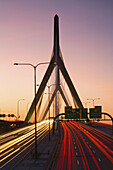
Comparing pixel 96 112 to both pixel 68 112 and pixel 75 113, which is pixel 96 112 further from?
pixel 68 112

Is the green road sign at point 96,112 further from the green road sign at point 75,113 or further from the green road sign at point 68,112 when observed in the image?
the green road sign at point 68,112

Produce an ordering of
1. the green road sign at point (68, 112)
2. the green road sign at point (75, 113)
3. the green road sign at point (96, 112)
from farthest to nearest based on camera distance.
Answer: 1. the green road sign at point (96, 112)
2. the green road sign at point (68, 112)
3. the green road sign at point (75, 113)

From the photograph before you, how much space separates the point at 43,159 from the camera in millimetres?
31703

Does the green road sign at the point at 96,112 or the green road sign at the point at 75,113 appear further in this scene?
the green road sign at the point at 96,112

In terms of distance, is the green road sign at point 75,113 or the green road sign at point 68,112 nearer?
the green road sign at point 75,113

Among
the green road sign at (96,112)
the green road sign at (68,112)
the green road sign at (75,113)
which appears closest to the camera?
the green road sign at (75,113)

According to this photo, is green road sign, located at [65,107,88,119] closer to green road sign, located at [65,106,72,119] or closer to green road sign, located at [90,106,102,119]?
green road sign, located at [65,106,72,119]

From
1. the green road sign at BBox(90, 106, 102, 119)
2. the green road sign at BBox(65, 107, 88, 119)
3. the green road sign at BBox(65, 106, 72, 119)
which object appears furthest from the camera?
the green road sign at BBox(90, 106, 102, 119)

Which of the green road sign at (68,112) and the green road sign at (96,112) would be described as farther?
the green road sign at (96,112)

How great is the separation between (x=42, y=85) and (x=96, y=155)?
49920 millimetres

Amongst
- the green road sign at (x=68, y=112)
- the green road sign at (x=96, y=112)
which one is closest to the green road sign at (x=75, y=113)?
the green road sign at (x=68, y=112)

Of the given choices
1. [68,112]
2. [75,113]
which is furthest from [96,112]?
[68,112]

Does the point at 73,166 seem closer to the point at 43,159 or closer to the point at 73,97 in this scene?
the point at 43,159

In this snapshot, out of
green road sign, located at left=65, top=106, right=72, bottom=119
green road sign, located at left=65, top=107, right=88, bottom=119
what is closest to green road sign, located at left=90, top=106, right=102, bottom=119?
green road sign, located at left=65, top=107, right=88, bottom=119
